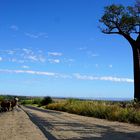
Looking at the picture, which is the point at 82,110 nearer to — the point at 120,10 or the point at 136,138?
the point at 120,10

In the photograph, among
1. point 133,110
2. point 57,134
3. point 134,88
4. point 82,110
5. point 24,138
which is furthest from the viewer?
point 82,110

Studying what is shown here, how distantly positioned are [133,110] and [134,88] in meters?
6.18

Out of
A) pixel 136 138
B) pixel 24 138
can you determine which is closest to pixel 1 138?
pixel 24 138

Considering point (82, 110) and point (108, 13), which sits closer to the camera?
point (108, 13)

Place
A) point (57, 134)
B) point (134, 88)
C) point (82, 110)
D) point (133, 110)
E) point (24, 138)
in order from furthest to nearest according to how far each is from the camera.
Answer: point (82, 110)
point (134, 88)
point (133, 110)
point (57, 134)
point (24, 138)

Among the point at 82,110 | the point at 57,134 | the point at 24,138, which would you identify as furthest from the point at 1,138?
the point at 82,110

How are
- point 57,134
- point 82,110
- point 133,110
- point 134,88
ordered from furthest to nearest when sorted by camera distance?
point 82,110 < point 134,88 < point 133,110 < point 57,134

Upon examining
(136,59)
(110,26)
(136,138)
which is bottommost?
(136,138)

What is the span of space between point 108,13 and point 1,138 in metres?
20.7

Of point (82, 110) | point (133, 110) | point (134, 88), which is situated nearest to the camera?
point (133, 110)

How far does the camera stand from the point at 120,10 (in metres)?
34.1

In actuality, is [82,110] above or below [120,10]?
below

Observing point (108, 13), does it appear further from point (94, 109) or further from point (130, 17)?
point (94, 109)

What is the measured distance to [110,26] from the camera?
3466 cm
